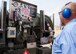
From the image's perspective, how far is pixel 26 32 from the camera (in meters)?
2.23

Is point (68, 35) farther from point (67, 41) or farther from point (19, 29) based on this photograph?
point (19, 29)

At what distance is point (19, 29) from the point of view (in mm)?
2148

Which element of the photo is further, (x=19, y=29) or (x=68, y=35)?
(x=19, y=29)

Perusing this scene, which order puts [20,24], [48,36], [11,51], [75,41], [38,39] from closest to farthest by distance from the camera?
[75,41], [11,51], [20,24], [38,39], [48,36]

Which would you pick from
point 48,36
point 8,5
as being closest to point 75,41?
point 8,5

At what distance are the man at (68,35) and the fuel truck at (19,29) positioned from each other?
876 mm

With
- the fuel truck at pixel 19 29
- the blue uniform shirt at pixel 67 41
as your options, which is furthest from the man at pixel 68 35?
the fuel truck at pixel 19 29

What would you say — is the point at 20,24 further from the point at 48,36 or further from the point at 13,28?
the point at 48,36

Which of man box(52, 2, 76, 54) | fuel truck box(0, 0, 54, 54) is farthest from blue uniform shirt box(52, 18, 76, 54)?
fuel truck box(0, 0, 54, 54)

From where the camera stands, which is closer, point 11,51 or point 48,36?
point 11,51

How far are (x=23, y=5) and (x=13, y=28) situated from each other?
35 centimetres

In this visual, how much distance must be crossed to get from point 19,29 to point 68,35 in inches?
41.9

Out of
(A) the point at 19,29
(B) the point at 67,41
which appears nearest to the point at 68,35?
(B) the point at 67,41

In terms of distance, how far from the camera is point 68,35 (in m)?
1.19
